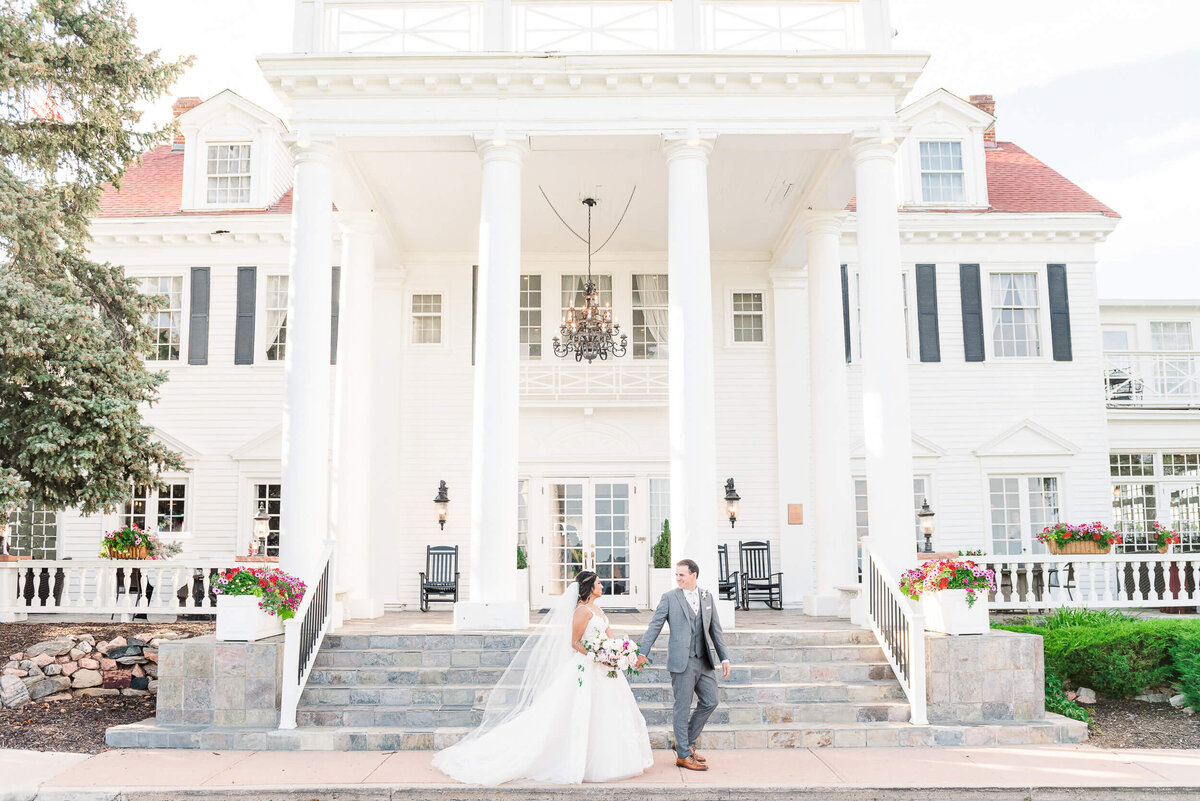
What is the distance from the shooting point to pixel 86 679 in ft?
37.8

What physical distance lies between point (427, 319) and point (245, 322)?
359 centimetres

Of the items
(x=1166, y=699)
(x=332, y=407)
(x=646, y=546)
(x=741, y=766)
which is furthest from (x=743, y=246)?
(x=741, y=766)

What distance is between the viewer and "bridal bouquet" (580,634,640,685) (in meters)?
7.80

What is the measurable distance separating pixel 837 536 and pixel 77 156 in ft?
39.4

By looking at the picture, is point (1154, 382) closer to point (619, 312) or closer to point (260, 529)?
point (619, 312)

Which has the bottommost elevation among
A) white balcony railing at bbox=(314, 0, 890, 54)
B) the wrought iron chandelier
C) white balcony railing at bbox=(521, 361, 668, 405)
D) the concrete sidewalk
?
the concrete sidewalk

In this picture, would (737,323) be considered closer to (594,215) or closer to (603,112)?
(594,215)

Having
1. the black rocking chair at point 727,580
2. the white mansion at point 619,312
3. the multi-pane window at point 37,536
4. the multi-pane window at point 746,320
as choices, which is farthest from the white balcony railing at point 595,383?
the multi-pane window at point 37,536

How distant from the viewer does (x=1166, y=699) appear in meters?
11.2

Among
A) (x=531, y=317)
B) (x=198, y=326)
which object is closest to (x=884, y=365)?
(x=531, y=317)

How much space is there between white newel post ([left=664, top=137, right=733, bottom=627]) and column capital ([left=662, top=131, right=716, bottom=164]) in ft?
0.04

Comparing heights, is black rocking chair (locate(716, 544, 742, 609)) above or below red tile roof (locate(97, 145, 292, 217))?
below

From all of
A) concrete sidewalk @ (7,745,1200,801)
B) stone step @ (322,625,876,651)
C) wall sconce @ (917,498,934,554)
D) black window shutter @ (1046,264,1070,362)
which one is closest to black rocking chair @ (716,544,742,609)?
wall sconce @ (917,498,934,554)

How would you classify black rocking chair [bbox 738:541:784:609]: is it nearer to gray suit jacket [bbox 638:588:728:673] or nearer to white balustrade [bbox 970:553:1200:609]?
white balustrade [bbox 970:553:1200:609]
